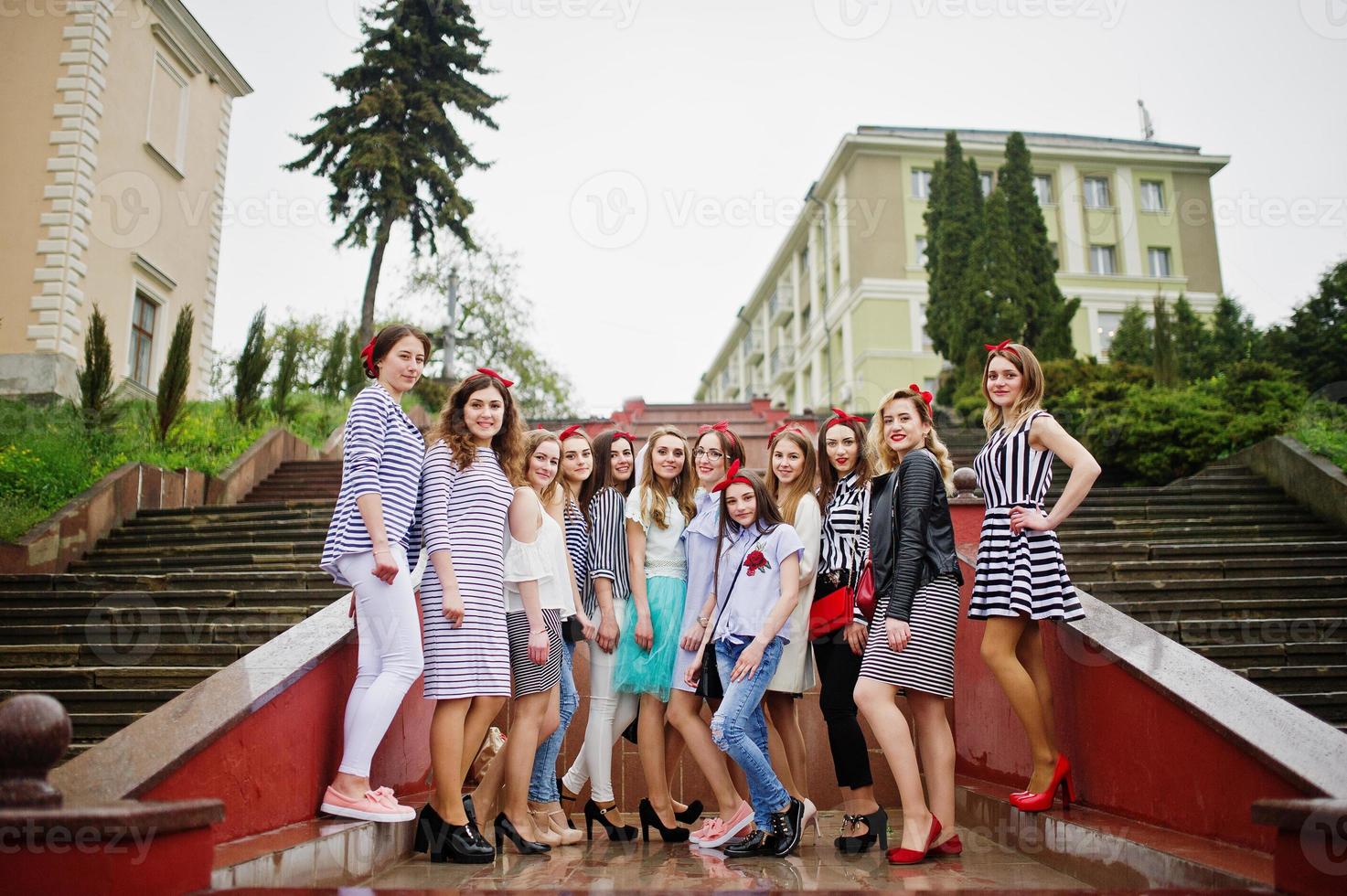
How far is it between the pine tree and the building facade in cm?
541

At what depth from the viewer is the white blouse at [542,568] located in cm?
479

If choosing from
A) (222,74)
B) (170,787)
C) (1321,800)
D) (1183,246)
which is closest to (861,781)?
(1321,800)

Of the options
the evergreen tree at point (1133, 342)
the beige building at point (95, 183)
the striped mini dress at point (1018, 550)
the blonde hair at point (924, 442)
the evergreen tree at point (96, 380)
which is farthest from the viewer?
the evergreen tree at point (1133, 342)

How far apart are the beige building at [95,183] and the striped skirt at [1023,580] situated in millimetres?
18102

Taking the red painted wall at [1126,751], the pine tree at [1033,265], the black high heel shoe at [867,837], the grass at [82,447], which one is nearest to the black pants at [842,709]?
the black high heel shoe at [867,837]

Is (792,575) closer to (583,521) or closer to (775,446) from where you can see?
(775,446)

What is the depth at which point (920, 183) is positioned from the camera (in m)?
39.5

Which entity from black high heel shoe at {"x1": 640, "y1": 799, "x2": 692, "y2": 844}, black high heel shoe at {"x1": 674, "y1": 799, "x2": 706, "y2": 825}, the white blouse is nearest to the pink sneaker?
the white blouse

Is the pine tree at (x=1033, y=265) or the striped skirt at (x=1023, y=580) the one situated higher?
the pine tree at (x=1033, y=265)

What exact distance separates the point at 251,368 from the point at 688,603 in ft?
41.7

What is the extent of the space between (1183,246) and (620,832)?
43.5 meters

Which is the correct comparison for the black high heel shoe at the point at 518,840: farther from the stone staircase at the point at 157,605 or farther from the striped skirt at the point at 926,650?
the stone staircase at the point at 157,605

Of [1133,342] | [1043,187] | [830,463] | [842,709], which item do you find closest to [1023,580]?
[842,709]

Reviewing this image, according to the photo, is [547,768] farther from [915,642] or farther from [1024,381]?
[1024,381]
